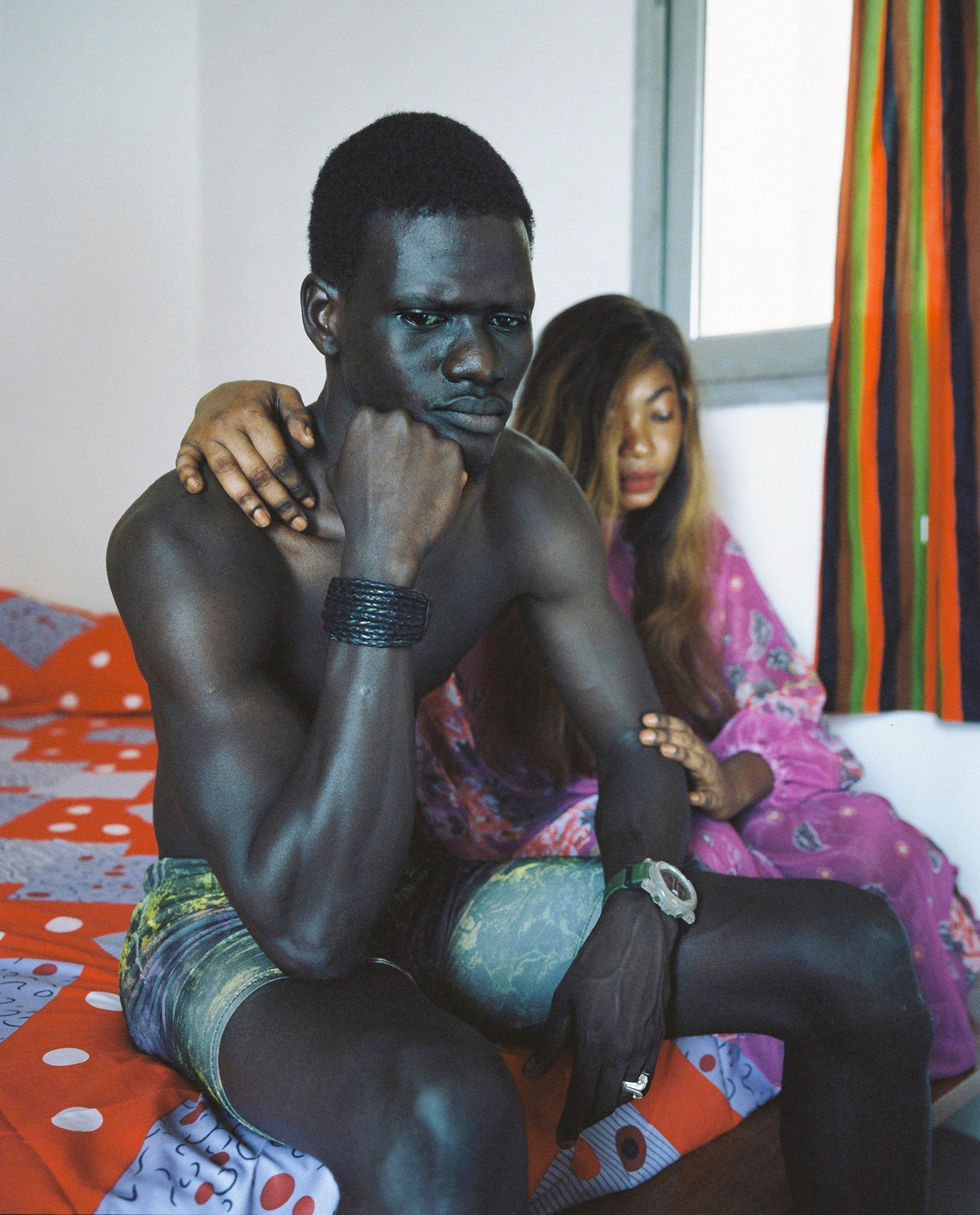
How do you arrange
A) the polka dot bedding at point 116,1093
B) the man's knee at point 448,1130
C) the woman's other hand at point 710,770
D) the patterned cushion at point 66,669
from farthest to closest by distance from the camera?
the patterned cushion at point 66,669 < the woman's other hand at point 710,770 < the polka dot bedding at point 116,1093 < the man's knee at point 448,1130

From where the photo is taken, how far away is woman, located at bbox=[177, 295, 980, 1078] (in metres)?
1.57

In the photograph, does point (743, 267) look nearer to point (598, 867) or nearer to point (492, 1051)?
point (598, 867)

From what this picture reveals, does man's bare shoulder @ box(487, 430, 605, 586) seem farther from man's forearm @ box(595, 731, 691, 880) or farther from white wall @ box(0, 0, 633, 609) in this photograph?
white wall @ box(0, 0, 633, 609)

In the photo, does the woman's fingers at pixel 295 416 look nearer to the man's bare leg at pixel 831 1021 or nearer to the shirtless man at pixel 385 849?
the shirtless man at pixel 385 849

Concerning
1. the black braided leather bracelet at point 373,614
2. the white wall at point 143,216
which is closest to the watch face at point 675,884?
the black braided leather bracelet at point 373,614

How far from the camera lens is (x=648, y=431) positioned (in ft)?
6.12

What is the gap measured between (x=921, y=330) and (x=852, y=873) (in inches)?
36.1

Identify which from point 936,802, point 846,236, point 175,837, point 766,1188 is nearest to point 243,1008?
point 175,837

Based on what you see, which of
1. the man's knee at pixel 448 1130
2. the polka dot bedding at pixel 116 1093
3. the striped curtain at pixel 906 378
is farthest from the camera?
the striped curtain at pixel 906 378

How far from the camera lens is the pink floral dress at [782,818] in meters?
1.53

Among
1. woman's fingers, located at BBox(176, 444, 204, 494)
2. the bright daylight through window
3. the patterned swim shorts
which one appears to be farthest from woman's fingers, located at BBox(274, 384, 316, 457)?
the bright daylight through window

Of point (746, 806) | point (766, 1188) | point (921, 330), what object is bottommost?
point (766, 1188)

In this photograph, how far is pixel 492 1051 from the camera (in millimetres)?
770

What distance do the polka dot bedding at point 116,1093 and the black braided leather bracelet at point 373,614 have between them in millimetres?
424
